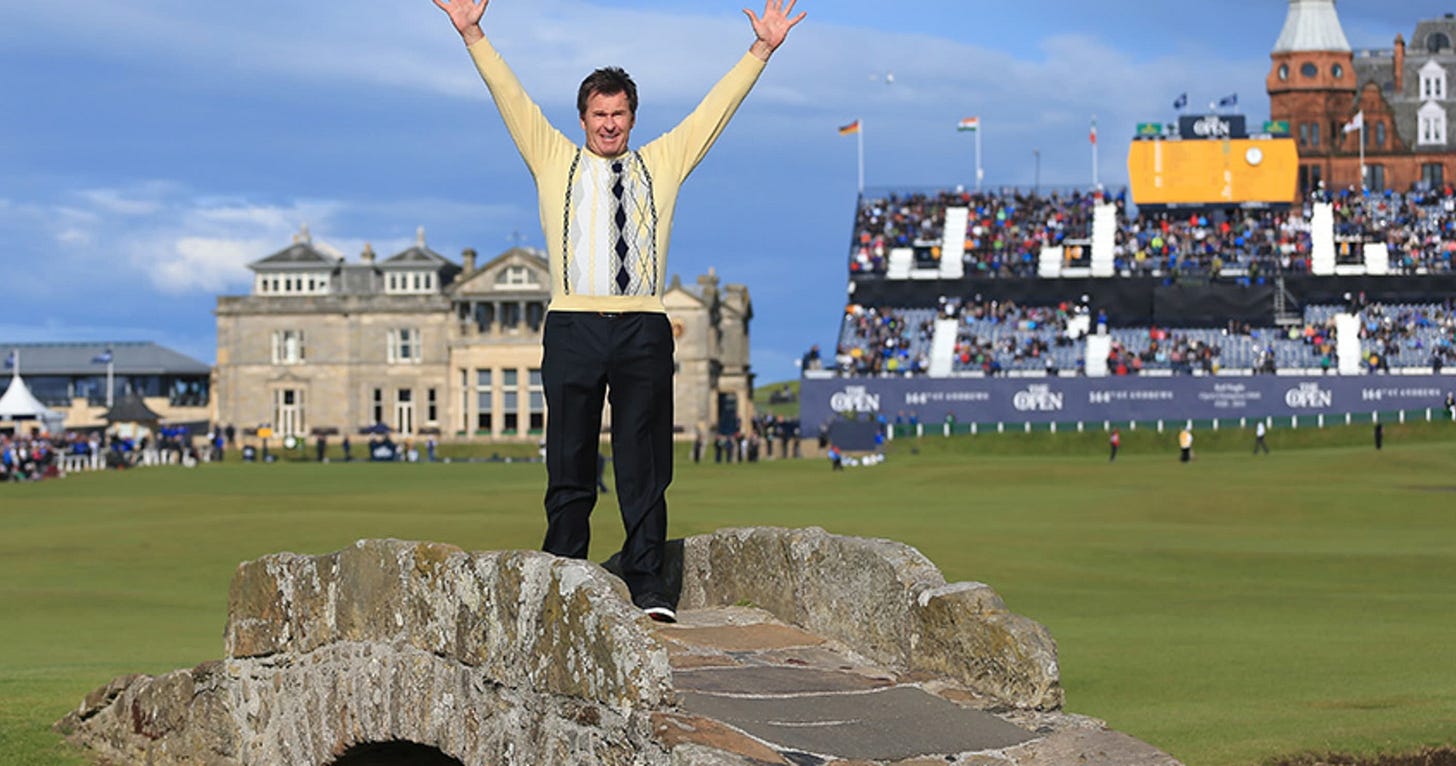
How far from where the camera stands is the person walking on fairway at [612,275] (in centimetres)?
945

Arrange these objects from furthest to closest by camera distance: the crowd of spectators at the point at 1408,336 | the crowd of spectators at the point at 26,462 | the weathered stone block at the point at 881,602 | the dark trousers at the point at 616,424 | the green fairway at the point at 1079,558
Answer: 1. the crowd of spectators at the point at 1408,336
2. the crowd of spectators at the point at 26,462
3. the green fairway at the point at 1079,558
4. the dark trousers at the point at 616,424
5. the weathered stone block at the point at 881,602

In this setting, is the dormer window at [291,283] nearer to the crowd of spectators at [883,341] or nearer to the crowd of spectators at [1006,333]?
the crowd of spectators at [883,341]

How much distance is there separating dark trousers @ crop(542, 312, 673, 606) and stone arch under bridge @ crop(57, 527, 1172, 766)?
697 mm

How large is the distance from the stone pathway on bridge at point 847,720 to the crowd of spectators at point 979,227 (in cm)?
9398

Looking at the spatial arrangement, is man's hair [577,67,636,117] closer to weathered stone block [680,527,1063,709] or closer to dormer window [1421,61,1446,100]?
weathered stone block [680,527,1063,709]

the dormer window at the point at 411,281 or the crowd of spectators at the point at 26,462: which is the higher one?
the dormer window at the point at 411,281

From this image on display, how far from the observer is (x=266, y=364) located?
12006 centimetres

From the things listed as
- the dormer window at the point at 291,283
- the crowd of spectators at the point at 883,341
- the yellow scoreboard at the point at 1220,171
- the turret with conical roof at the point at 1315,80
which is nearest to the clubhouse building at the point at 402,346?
the dormer window at the point at 291,283

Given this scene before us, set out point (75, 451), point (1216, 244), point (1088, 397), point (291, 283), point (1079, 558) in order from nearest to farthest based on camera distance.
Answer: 1. point (1079, 558)
2. point (75, 451)
3. point (1088, 397)
4. point (1216, 244)
5. point (291, 283)

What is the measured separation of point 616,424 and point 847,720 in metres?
2.08

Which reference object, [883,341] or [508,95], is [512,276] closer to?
[883,341]

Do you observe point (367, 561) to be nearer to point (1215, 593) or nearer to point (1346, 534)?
point (1215, 593)

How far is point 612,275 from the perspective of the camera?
31.0 ft

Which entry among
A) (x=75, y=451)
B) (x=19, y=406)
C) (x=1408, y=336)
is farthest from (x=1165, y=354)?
(x=19, y=406)
